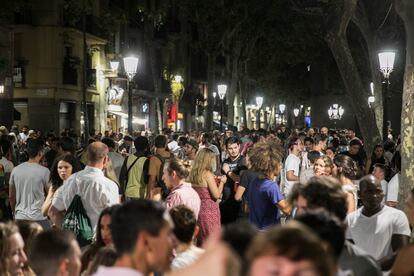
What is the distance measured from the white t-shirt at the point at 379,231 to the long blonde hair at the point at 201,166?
3031mm

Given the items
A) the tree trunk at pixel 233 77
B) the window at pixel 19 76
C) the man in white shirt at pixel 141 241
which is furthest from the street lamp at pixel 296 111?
the man in white shirt at pixel 141 241

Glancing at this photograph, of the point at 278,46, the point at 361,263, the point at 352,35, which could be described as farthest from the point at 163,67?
the point at 361,263

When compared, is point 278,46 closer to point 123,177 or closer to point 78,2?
point 78,2

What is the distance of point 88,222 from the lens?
22.0ft

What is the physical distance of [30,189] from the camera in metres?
8.31

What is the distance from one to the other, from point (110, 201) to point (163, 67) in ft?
146

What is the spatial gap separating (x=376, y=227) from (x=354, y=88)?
13024mm

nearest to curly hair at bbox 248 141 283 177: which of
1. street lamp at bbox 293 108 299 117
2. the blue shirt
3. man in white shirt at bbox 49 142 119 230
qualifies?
the blue shirt

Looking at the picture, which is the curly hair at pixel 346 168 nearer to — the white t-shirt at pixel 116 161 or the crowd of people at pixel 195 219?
the crowd of people at pixel 195 219

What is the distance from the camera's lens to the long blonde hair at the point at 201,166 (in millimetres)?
8250

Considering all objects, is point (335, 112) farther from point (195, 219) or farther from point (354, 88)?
point (195, 219)

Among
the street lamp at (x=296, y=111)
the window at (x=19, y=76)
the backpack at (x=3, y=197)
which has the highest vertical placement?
the window at (x=19, y=76)

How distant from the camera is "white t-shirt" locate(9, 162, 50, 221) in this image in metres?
8.32

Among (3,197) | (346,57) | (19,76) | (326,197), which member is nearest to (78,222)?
(326,197)
